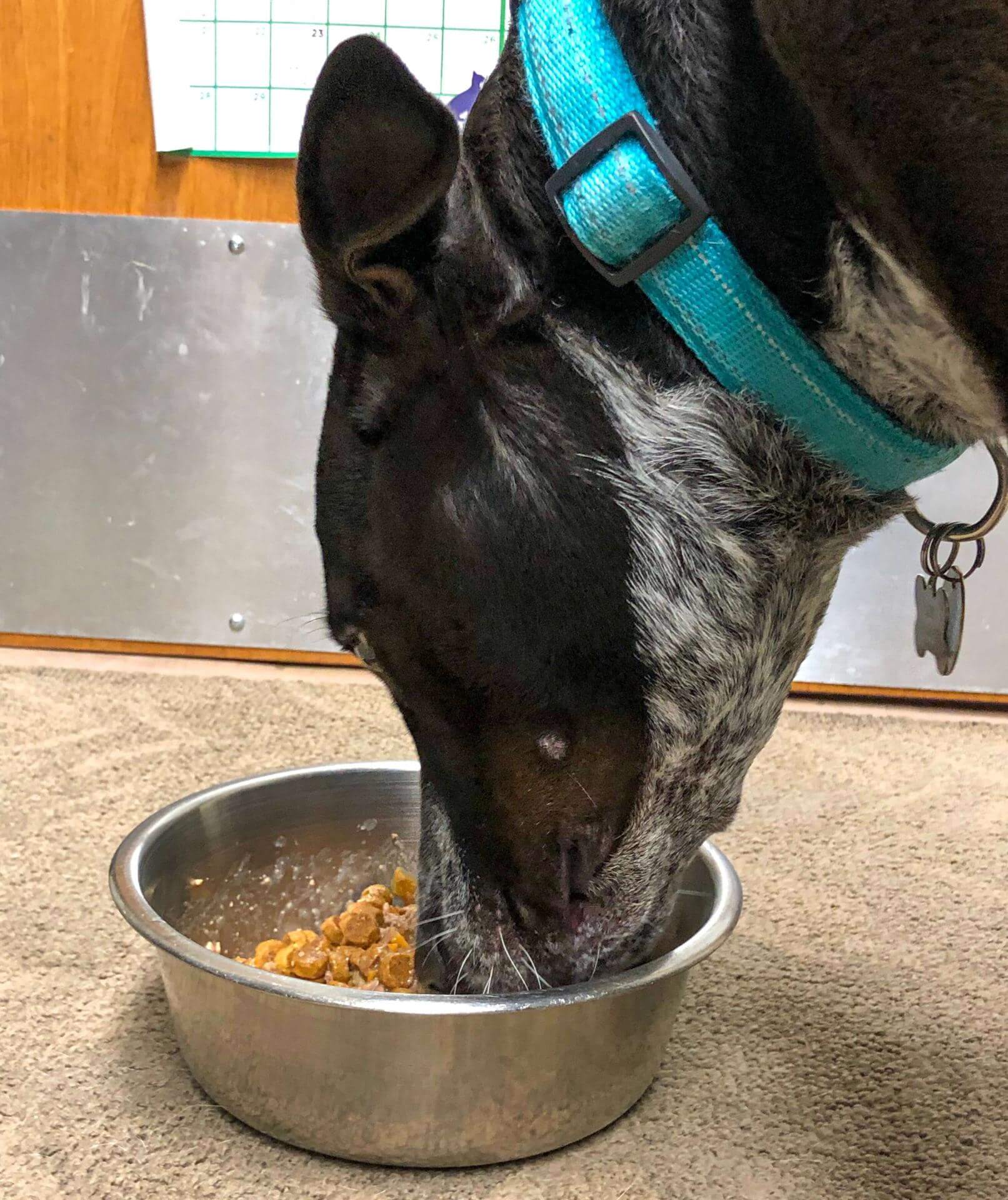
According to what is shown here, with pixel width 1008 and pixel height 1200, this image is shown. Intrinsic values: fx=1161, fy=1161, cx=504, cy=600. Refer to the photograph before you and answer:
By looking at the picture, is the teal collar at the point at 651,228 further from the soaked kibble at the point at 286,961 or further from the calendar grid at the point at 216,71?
the calendar grid at the point at 216,71

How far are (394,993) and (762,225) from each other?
2.30ft

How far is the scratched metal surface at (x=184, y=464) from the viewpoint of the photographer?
2.35 meters

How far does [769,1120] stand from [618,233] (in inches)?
33.6

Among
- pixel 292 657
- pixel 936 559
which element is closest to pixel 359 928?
pixel 936 559

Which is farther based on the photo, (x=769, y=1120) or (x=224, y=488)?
(x=224, y=488)

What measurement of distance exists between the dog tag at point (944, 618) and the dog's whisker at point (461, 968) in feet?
1.72

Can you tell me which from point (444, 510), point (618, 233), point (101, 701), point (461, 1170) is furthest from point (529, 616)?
point (101, 701)

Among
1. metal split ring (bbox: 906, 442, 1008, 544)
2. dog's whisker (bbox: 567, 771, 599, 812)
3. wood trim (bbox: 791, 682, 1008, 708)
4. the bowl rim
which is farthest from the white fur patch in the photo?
wood trim (bbox: 791, 682, 1008, 708)

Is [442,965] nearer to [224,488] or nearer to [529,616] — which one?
[529,616]

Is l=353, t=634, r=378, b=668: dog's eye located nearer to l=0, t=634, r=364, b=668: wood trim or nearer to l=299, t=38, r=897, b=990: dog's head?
l=299, t=38, r=897, b=990: dog's head

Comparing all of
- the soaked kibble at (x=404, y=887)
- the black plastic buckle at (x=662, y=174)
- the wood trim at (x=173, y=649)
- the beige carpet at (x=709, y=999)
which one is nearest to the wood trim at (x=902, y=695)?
the beige carpet at (x=709, y=999)

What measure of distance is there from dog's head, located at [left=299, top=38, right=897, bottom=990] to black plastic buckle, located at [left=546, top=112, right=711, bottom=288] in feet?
0.14

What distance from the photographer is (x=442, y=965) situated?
114 cm

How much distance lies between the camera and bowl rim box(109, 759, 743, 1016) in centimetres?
96
